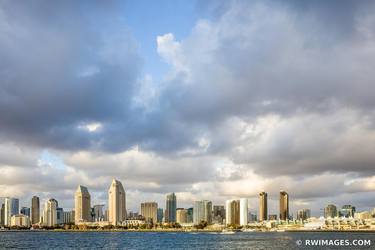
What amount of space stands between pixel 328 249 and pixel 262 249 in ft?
87.8

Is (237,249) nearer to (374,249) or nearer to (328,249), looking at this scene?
(328,249)

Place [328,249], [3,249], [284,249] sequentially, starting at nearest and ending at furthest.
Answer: [328,249]
[284,249]
[3,249]

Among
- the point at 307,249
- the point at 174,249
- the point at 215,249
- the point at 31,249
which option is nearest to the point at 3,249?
the point at 31,249

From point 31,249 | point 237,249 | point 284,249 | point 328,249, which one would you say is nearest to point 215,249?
point 237,249

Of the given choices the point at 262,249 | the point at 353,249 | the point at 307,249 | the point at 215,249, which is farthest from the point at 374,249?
the point at 215,249

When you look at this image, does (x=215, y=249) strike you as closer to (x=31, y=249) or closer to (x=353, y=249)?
(x=353, y=249)

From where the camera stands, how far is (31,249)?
200m

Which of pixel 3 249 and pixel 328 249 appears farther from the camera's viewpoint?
pixel 3 249

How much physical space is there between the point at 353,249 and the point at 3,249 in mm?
124797

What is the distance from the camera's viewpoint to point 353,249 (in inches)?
6781

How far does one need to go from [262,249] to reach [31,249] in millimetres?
85278

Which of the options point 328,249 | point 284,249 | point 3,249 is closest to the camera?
point 328,249

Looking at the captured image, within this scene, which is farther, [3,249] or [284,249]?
[3,249]

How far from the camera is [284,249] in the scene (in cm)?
18725
